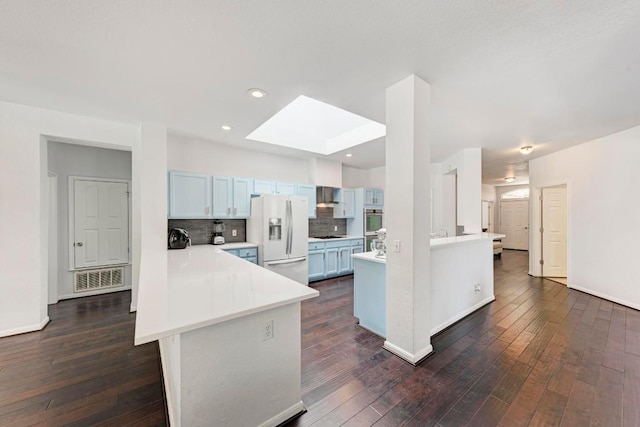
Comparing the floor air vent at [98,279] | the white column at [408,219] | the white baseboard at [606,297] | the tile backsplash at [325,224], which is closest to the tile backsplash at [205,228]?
the floor air vent at [98,279]

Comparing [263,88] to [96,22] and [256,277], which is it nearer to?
[96,22]

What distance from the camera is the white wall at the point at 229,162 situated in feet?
13.6

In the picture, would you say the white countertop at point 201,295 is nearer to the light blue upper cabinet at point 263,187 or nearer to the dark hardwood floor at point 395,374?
the dark hardwood floor at point 395,374

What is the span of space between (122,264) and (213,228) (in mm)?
1770

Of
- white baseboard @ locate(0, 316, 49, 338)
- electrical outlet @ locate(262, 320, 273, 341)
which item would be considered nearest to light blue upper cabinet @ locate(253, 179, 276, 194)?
white baseboard @ locate(0, 316, 49, 338)

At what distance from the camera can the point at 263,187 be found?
471 cm

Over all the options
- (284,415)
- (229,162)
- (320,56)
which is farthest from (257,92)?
(284,415)

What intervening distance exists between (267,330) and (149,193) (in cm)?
292

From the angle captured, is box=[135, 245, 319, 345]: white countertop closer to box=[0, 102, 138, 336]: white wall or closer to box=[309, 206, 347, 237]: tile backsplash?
box=[0, 102, 138, 336]: white wall

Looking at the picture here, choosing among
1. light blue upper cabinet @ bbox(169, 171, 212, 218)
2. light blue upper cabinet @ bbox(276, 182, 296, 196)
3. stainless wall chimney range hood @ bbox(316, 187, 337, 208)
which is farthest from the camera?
stainless wall chimney range hood @ bbox(316, 187, 337, 208)

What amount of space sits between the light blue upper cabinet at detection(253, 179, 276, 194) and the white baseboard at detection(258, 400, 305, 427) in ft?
11.6

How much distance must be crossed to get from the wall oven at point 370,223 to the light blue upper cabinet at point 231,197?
2749mm

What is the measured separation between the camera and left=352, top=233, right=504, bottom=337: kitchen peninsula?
9.18 ft

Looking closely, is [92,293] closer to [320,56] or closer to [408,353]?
[408,353]
